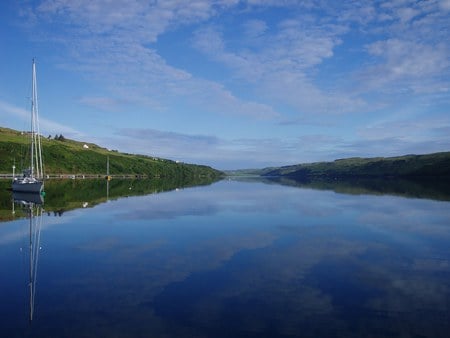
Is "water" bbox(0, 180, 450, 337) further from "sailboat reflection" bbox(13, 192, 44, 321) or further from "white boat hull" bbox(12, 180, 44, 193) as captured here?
"white boat hull" bbox(12, 180, 44, 193)

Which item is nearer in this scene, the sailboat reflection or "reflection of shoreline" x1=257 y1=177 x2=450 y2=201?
the sailboat reflection

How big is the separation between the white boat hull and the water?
30.3 metres

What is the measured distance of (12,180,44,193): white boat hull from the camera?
63031mm

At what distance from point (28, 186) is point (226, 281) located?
55500mm

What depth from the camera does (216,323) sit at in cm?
1295

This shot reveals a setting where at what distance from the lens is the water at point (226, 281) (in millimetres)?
12781

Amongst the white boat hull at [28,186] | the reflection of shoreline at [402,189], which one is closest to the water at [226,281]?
the white boat hull at [28,186]

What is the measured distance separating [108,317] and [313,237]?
1891 cm

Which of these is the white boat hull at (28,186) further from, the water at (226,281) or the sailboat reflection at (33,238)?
the water at (226,281)

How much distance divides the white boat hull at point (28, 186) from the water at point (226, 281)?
30279 millimetres

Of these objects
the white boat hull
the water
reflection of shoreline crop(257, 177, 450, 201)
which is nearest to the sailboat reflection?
the water

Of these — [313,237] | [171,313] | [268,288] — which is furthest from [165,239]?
[171,313]

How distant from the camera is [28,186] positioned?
211ft

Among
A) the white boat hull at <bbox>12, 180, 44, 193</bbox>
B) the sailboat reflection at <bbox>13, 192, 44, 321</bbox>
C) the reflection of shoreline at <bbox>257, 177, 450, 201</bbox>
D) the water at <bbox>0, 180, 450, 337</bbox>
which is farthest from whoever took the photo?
the reflection of shoreline at <bbox>257, 177, 450, 201</bbox>
